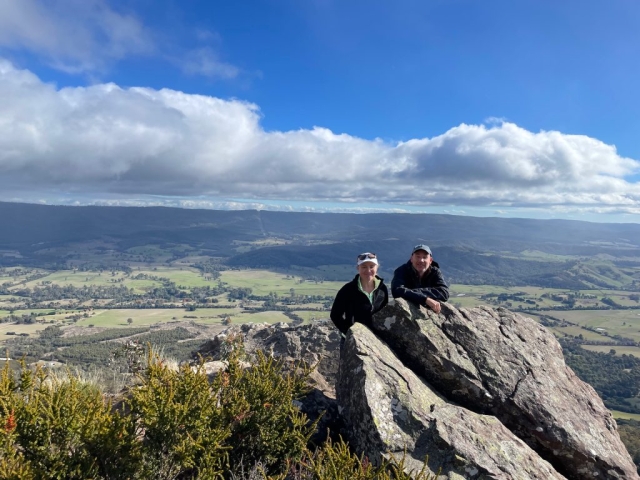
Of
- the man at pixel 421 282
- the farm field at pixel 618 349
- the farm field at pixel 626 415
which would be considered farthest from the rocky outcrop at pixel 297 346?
the farm field at pixel 618 349

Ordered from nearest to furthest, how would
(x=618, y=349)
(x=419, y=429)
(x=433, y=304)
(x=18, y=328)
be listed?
(x=419, y=429) → (x=433, y=304) → (x=618, y=349) → (x=18, y=328)

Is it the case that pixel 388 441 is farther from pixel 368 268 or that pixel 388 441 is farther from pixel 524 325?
pixel 524 325

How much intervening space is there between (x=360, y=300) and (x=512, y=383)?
3.88m

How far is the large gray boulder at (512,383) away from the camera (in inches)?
314

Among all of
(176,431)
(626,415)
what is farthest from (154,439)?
(626,415)

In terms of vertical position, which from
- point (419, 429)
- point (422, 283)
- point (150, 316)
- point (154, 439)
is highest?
point (422, 283)

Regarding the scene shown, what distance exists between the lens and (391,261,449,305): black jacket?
961 centimetres

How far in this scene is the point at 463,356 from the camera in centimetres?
891

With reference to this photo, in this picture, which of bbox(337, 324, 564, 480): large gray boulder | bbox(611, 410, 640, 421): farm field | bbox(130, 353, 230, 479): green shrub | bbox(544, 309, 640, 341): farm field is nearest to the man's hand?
bbox(337, 324, 564, 480): large gray boulder

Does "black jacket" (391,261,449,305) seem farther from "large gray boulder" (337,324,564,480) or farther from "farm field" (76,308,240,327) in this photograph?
"farm field" (76,308,240,327)

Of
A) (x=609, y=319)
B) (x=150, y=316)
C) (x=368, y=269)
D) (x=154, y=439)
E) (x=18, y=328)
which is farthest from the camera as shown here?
(x=609, y=319)

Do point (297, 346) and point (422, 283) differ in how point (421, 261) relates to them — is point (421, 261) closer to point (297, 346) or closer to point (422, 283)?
point (422, 283)

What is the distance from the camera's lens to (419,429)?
6891 millimetres

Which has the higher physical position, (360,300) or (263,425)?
(360,300)
